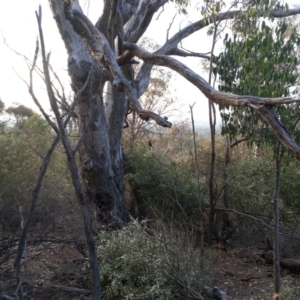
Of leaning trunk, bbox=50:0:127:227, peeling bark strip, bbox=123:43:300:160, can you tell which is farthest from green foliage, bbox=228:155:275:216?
peeling bark strip, bbox=123:43:300:160

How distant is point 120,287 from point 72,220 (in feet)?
4.55

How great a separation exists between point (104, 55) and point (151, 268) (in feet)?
8.88

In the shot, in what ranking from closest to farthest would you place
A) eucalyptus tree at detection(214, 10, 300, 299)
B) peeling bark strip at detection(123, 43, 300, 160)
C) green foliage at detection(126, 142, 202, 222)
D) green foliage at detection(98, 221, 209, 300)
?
peeling bark strip at detection(123, 43, 300, 160) → eucalyptus tree at detection(214, 10, 300, 299) → green foliage at detection(98, 221, 209, 300) → green foliage at detection(126, 142, 202, 222)

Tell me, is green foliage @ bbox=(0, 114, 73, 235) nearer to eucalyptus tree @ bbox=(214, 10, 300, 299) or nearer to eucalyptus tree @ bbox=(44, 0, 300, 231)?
eucalyptus tree @ bbox=(44, 0, 300, 231)

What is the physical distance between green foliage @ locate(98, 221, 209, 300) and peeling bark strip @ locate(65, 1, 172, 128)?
6.52 feet

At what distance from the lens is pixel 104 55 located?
18.5ft

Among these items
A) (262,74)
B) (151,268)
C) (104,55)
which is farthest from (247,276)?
(104,55)

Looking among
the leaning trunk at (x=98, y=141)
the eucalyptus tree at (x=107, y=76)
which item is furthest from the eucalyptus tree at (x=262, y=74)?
the leaning trunk at (x=98, y=141)

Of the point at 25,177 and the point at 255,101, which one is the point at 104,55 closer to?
the point at 255,101

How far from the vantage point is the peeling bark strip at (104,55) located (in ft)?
14.3

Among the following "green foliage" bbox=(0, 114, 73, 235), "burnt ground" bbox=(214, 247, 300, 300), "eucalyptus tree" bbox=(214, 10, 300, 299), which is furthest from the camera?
"burnt ground" bbox=(214, 247, 300, 300)

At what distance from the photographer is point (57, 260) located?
271 inches

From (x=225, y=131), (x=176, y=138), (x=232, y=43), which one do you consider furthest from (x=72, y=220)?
(x=176, y=138)

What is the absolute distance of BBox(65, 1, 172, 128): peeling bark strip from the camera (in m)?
4.37
